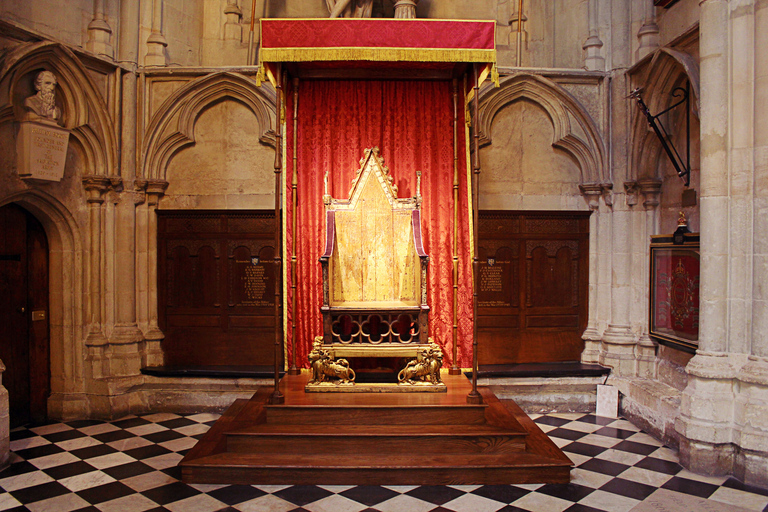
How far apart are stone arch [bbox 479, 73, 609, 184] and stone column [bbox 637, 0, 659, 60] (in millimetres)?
770

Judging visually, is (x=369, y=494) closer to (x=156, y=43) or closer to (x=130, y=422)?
(x=130, y=422)

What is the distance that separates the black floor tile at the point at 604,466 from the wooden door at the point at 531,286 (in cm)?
191

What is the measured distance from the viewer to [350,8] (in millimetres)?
6203

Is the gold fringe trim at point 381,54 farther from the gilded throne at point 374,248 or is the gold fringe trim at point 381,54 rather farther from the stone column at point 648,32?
the stone column at point 648,32

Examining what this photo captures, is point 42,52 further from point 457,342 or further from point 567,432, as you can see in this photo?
point 567,432

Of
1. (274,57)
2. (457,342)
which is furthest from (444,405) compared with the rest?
(274,57)

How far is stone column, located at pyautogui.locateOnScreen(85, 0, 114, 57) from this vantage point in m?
5.62

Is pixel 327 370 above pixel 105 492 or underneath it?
above

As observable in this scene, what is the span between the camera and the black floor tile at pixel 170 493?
3688 millimetres

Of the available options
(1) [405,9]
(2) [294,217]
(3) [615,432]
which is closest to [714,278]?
(3) [615,432]

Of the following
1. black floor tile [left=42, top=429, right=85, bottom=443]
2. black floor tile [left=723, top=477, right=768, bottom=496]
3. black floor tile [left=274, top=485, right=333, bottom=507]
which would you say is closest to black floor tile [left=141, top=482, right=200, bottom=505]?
black floor tile [left=274, top=485, right=333, bottom=507]

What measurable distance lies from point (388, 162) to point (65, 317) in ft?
11.2

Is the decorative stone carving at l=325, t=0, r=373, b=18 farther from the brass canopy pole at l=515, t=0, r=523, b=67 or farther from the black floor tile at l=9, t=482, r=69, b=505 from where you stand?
the black floor tile at l=9, t=482, r=69, b=505

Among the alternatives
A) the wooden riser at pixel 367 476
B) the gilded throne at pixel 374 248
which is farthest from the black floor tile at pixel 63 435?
the gilded throne at pixel 374 248
